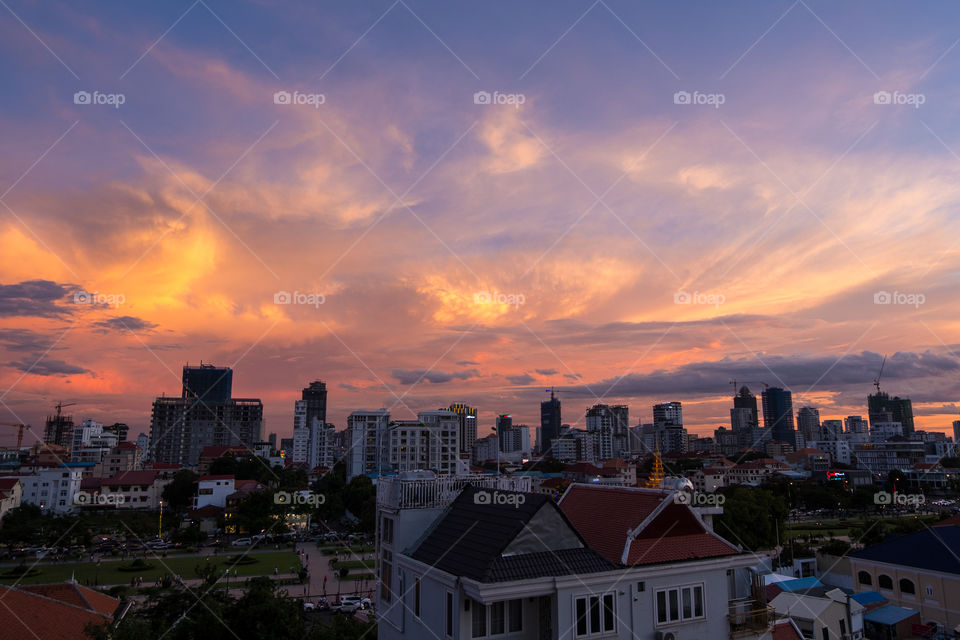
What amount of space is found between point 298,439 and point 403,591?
199155 mm

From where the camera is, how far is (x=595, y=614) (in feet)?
40.1

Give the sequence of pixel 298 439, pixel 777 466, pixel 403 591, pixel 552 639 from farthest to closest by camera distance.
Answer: pixel 298 439 → pixel 777 466 → pixel 403 591 → pixel 552 639

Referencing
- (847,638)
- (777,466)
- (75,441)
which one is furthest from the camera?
(75,441)

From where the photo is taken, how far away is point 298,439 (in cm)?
19962

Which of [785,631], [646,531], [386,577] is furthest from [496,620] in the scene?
[785,631]

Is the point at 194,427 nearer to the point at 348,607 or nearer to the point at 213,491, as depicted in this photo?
the point at 213,491

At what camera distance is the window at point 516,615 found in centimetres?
1205

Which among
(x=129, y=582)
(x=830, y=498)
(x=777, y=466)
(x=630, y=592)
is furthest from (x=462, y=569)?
(x=777, y=466)

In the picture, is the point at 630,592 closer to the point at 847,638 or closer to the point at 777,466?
the point at 847,638

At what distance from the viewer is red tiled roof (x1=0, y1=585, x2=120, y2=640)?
19.5m

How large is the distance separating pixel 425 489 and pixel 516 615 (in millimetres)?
4283

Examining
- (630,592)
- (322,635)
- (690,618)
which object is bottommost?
(322,635)

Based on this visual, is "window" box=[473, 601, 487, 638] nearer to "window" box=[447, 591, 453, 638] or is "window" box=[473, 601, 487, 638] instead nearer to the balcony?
"window" box=[447, 591, 453, 638]

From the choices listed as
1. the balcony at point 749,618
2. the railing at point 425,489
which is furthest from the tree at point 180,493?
the balcony at point 749,618
